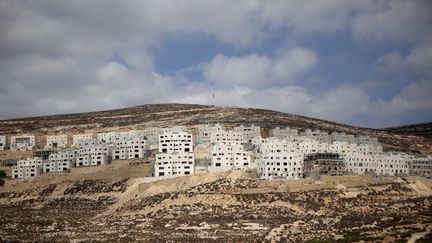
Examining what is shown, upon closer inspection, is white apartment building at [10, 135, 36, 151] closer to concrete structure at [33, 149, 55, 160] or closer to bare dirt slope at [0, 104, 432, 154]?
bare dirt slope at [0, 104, 432, 154]

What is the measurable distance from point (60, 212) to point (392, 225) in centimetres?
4947

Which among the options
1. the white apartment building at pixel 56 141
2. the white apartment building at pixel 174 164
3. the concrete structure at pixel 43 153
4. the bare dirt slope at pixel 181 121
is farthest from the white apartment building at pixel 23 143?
the white apartment building at pixel 174 164

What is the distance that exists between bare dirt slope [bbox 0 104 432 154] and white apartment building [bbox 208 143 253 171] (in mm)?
45373

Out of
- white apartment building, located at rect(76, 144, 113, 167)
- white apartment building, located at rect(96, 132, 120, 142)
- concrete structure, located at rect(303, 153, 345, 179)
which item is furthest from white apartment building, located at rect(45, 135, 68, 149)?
concrete structure, located at rect(303, 153, 345, 179)

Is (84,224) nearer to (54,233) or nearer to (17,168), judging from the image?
(54,233)

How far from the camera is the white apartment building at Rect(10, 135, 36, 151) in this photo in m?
143

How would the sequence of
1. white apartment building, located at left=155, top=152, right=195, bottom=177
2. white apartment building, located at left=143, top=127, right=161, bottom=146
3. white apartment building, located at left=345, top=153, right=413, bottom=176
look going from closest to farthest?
white apartment building, located at left=155, top=152, right=195, bottom=177 → white apartment building, located at left=345, top=153, right=413, bottom=176 → white apartment building, located at left=143, top=127, right=161, bottom=146

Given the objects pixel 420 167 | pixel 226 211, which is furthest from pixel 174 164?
pixel 420 167

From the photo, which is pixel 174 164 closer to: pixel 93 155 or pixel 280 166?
pixel 280 166

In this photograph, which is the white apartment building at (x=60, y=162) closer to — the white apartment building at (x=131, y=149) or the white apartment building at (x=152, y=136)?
the white apartment building at (x=131, y=149)

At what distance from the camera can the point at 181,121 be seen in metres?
163

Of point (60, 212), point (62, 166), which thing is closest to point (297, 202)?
point (60, 212)

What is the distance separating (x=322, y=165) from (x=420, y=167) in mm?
22653

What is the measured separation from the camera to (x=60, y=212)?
306ft
